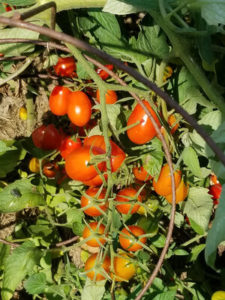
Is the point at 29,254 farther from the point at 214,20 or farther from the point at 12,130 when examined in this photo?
the point at 214,20

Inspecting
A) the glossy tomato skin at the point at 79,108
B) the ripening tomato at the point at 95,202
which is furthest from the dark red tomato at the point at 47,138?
the ripening tomato at the point at 95,202

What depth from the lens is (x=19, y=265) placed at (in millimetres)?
1188

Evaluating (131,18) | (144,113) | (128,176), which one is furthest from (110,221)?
(131,18)

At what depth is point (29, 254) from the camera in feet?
3.93

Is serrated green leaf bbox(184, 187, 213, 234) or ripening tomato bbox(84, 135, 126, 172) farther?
serrated green leaf bbox(184, 187, 213, 234)

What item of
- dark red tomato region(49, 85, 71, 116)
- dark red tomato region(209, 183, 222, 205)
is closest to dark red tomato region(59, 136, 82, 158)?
dark red tomato region(49, 85, 71, 116)

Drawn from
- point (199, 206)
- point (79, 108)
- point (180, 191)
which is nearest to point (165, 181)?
point (180, 191)

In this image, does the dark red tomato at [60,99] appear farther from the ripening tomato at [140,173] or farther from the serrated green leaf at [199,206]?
the serrated green leaf at [199,206]

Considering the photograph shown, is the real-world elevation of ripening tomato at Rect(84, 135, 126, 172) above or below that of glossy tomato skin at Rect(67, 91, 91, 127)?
below

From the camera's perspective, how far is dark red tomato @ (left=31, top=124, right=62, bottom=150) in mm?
1213

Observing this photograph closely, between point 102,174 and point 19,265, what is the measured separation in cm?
49

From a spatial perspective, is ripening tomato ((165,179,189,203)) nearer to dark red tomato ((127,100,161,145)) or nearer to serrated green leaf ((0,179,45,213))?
dark red tomato ((127,100,161,145))

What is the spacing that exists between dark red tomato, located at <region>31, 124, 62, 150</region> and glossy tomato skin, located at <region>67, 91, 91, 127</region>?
0.12 metres

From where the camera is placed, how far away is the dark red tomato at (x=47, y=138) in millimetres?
1213
